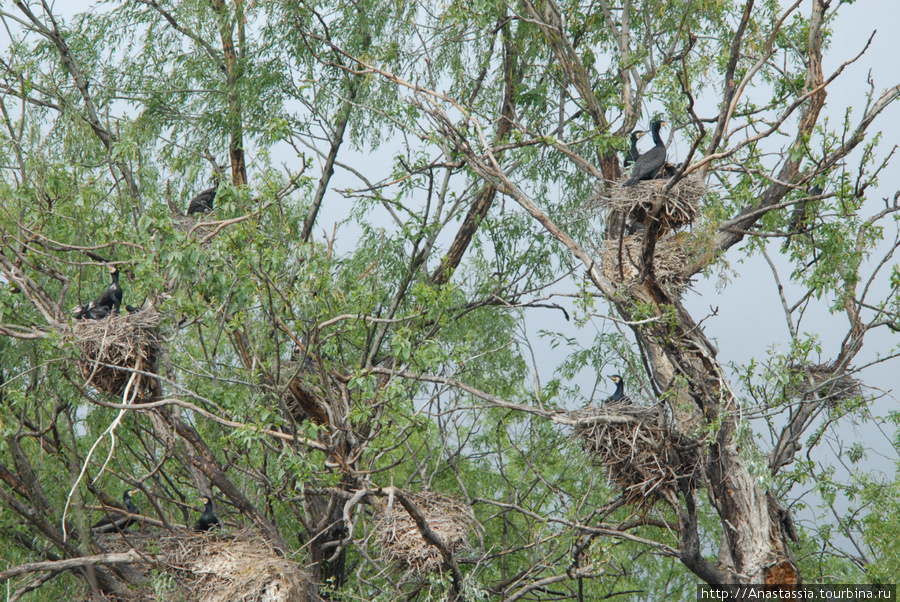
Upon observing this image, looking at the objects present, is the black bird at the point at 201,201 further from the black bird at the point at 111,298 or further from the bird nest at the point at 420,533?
the bird nest at the point at 420,533

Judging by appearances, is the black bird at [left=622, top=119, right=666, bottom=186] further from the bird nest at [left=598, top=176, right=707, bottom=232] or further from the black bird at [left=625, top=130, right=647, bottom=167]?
the black bird at [left=625, top=130, right=647, bottom=167]

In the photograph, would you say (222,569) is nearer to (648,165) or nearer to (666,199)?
(666,199)

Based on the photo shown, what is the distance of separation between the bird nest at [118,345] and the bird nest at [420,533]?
2.60 metres

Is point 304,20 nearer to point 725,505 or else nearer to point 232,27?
point 232,27

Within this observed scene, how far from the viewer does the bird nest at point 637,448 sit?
742cm

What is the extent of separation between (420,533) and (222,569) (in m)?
1.82

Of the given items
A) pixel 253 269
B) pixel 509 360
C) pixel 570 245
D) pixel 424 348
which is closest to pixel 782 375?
pixel 570 245

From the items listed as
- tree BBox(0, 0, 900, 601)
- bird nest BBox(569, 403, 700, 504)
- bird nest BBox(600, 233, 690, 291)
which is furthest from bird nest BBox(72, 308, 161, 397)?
bird nest BBox(600, 233, 690, 291)

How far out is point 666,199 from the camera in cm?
718

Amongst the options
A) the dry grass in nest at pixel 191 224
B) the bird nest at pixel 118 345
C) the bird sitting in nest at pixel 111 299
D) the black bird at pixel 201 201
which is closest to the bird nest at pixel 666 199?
the dry grass in nest at pixel 191 224

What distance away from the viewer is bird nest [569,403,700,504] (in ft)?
24.3

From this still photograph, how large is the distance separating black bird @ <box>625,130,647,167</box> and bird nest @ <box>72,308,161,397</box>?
516 cm

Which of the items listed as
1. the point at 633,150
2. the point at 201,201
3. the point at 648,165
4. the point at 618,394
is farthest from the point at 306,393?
the point at 633,150

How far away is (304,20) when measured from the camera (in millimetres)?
11055
